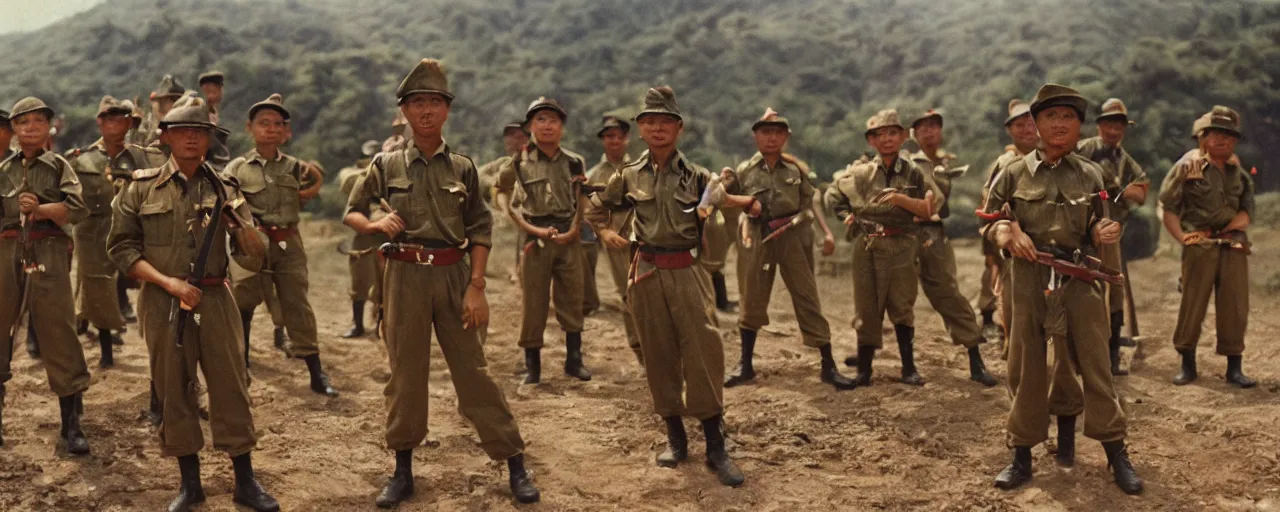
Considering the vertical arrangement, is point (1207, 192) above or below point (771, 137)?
below

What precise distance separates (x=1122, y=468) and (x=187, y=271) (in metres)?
5.26

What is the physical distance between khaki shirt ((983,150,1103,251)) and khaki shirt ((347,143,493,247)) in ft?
9.76

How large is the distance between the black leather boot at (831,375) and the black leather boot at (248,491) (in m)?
4.48

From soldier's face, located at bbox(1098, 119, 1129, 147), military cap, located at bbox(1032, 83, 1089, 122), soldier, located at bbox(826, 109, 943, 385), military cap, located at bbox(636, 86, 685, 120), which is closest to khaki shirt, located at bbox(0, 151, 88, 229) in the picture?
military cap, located at bbox(636, 86, 685, 120)

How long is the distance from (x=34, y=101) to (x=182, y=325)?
105 inches

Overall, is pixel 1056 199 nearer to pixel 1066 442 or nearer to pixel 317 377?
pixel 1066 442

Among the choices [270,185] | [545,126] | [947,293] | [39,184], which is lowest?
[947,293]

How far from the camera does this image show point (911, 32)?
30.5m

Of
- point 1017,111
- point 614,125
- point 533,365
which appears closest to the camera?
point 1017,111

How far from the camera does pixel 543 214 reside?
814 cm

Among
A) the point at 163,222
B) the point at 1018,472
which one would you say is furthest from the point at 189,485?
the point at 1018,472

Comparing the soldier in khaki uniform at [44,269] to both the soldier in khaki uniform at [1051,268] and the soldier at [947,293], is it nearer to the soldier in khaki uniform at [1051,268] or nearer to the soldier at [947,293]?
the soldier in khaki uniform at [1051,268]

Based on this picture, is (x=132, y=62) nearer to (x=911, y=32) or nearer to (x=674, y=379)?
(x=911, y=32)

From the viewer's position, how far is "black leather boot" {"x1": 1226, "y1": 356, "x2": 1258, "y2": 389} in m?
7.86
